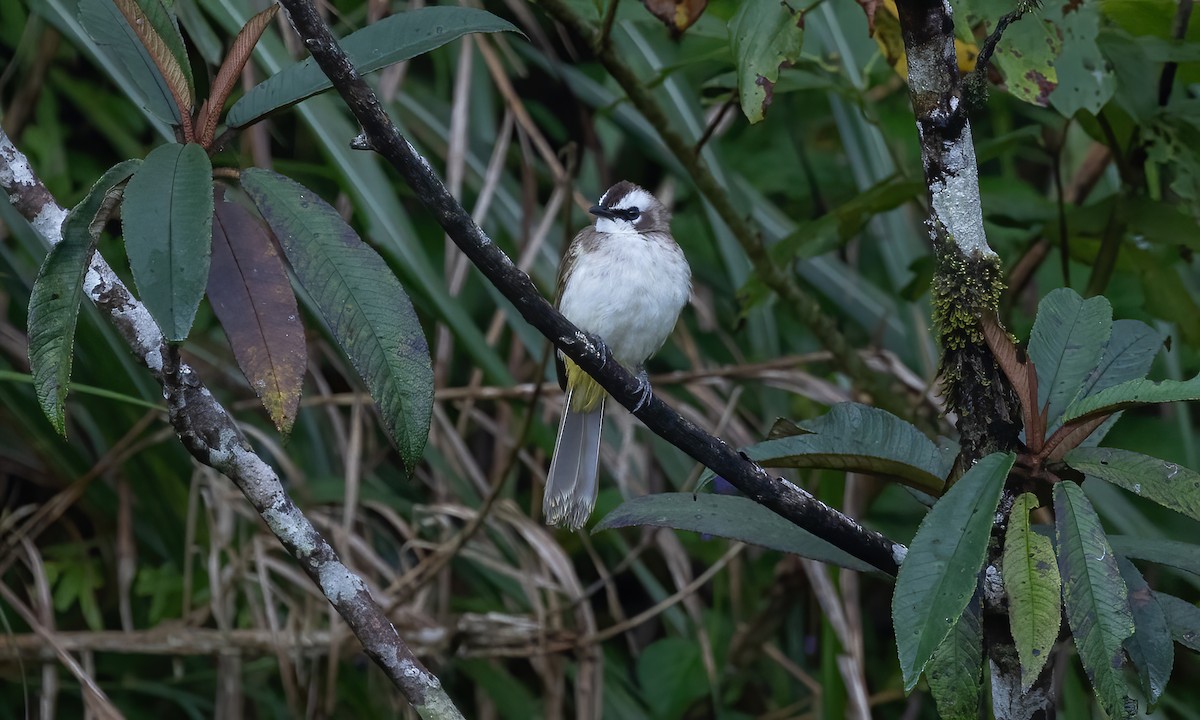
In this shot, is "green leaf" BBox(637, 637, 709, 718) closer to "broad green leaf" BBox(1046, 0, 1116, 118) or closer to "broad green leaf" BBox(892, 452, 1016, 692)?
"broad green leaf" BBox(1046, 0, 1116, 118)

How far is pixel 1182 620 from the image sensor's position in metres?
1.52

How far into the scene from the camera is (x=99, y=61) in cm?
292

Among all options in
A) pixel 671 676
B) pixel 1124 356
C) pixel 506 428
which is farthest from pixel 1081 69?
pixel 506 428

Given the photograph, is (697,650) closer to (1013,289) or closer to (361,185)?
(1013,289)

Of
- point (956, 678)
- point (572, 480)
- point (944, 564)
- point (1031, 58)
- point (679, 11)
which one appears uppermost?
point (679, 11)

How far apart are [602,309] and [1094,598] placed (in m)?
1.75

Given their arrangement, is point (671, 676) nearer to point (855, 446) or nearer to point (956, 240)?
point (855, 446)

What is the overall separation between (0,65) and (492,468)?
6.18 feet

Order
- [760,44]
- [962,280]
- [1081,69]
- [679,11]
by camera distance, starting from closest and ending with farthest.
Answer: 1. [962,280]
2. [760,44]
3. [1081,69]
4. [679,11]

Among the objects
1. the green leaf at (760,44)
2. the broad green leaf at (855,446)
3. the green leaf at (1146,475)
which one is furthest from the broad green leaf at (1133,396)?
the green leaf at (760,44)

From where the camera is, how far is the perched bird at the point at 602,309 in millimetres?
2783

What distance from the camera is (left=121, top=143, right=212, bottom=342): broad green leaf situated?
112 cm

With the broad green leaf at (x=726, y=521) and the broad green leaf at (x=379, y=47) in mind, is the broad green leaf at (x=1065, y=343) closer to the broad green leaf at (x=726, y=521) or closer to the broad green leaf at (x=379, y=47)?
the broad green leaf at (x=726, y=521)

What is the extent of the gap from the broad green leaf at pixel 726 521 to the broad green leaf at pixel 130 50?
73cm
